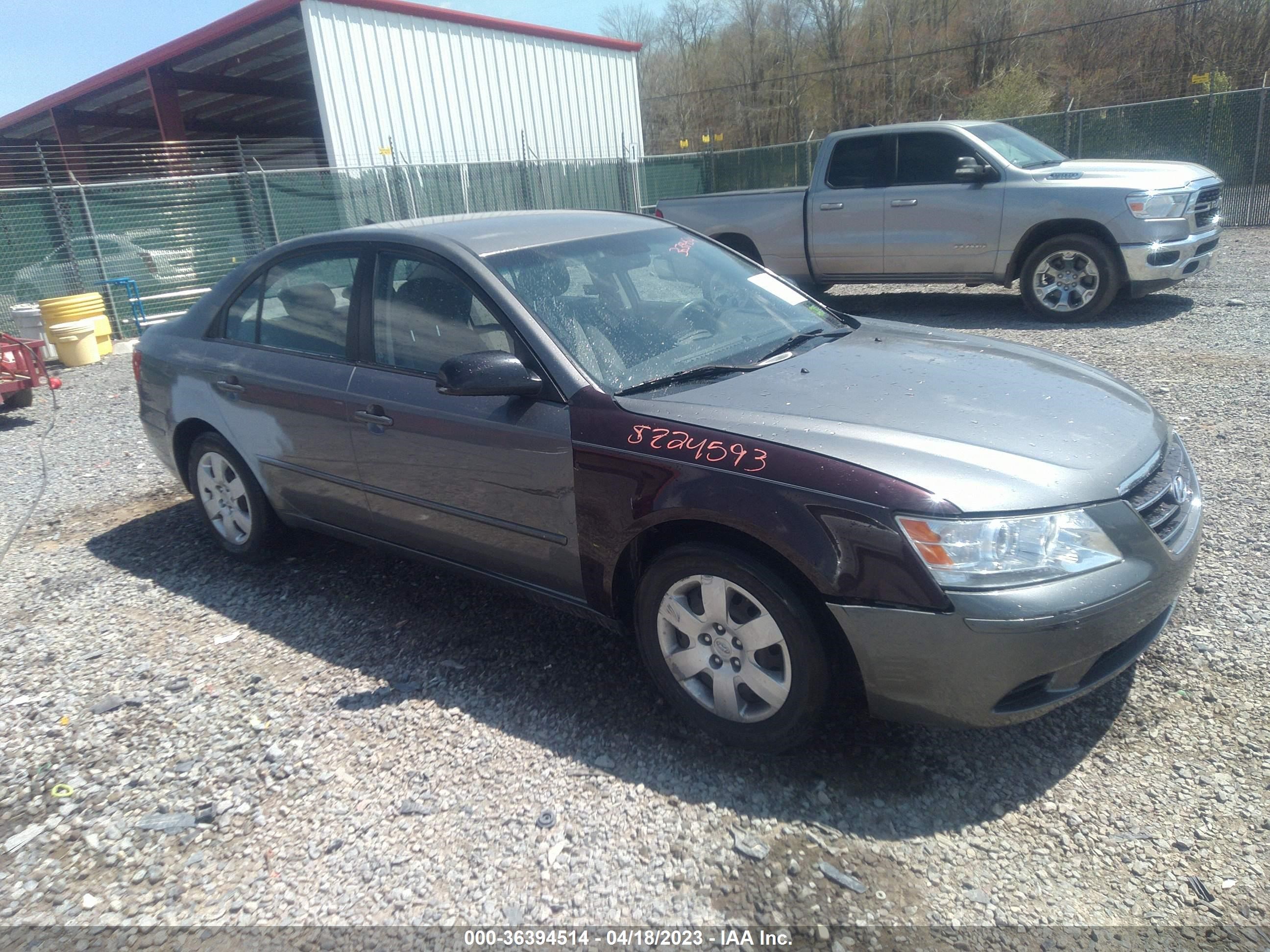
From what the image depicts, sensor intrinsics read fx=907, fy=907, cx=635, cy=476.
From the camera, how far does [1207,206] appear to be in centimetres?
910

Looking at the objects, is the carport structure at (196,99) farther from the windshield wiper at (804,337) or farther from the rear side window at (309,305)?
the windshield wiper at (804,337)

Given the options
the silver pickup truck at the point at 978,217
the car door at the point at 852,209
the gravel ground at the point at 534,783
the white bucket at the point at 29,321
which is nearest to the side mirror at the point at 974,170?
the silver pickup truck at the point at 978,217

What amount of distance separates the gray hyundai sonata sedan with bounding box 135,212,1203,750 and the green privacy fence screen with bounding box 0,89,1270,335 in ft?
35.5

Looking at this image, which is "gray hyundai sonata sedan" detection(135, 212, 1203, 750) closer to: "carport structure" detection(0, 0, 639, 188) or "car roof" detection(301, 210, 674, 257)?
"car roof" detection(301, 210, 674, 257)

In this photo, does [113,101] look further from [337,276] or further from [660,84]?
[337,276]

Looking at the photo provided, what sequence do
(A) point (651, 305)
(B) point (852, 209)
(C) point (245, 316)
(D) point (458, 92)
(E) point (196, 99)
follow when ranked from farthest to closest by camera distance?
(E) point (196, 99), (D) point (458, 92), (B) point (852, 209), (C) point (245, 316), (A) point (651, 305)

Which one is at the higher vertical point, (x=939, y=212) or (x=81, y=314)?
(x=939, y=212)

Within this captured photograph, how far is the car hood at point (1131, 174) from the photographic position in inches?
339

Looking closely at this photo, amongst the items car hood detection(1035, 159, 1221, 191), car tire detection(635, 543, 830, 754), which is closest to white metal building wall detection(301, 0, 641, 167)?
car hood detection(1035, 159, 1221, 191)

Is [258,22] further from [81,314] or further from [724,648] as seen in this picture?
[724,648]

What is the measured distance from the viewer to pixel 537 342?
3301mm

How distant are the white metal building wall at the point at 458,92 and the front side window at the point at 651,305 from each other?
50.1 feet

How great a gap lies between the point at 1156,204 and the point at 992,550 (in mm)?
7723

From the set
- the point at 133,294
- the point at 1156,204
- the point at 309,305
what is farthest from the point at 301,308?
the point at 133,294
